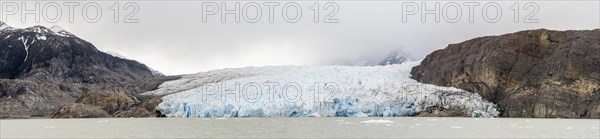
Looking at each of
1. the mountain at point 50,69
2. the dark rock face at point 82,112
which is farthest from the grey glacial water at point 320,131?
the mountain at point 50,69

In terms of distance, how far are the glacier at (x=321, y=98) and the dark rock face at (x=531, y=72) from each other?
441 centimetres

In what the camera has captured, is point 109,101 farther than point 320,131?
Yes

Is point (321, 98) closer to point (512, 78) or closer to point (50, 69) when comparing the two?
point (512, 78)

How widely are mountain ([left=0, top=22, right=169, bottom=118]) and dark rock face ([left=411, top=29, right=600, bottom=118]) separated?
7262cm

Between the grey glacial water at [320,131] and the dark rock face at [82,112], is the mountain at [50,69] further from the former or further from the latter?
the grey glacial water at [320,131]

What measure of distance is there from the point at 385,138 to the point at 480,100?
44795 millimetres

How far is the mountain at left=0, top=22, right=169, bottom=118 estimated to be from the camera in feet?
375

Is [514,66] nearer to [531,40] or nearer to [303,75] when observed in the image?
[531,40]

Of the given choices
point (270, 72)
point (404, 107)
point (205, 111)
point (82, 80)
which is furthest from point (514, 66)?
point (82, 80)

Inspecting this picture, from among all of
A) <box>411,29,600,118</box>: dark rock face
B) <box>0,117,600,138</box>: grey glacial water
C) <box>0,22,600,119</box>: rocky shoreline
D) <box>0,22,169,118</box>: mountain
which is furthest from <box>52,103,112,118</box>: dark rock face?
<box>411,29,600,118</box>: dark rock face

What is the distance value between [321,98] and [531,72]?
1076 inches

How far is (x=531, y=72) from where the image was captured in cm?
7331

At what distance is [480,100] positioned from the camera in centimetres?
6875

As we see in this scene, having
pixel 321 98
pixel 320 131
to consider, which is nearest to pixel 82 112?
pixel 321 98
